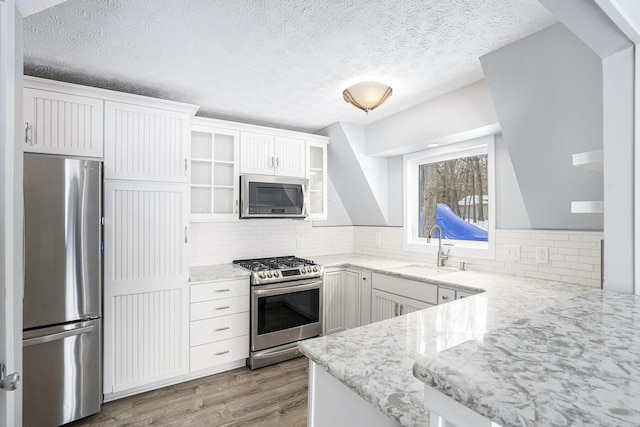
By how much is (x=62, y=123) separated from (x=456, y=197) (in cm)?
341

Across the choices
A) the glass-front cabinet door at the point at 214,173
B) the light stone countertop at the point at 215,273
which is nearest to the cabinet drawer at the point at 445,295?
the light stone countertop at the point at 215,273

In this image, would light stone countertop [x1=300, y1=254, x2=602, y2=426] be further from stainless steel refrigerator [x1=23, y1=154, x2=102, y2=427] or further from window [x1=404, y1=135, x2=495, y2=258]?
stainless steel refrigerator [x1=23, y1=154, x2=102, y2=427]

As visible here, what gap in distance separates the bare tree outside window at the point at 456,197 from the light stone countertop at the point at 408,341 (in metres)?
0.92

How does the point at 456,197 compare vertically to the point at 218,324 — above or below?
above

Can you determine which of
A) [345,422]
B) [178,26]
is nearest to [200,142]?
[178,26]

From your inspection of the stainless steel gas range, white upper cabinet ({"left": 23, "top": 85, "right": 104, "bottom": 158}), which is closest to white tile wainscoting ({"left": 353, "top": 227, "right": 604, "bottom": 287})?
the stainless steel gas range

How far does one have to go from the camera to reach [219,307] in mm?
2762

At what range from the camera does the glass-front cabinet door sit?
3031 mm

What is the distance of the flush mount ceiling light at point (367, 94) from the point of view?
7.64 feet

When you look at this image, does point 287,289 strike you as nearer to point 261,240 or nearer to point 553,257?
point 261,240

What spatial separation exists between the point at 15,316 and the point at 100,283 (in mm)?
1429

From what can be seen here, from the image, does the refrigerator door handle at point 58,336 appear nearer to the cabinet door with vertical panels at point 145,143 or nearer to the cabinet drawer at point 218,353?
the cabinet drawer at point 218,353

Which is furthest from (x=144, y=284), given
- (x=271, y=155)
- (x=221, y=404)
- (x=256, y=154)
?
(x=271, y=155)

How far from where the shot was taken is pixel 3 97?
2.70ft
